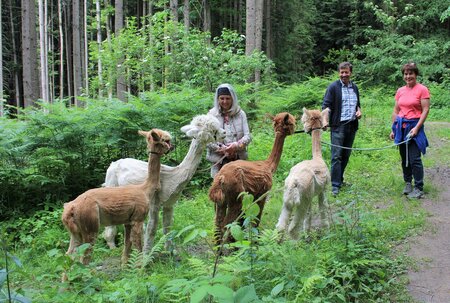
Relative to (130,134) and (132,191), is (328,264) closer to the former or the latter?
(132,191)

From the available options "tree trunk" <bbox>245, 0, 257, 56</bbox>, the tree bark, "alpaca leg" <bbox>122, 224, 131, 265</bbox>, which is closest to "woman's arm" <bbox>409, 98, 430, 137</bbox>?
"alpaca leg" <bbox>122, 224, 131, 265</bbox>

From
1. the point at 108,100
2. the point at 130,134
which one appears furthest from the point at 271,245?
the point at 108,100

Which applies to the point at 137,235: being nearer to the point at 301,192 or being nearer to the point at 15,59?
the point at 301,192

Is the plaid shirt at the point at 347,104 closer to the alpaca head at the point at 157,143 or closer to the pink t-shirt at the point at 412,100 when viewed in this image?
the pink t-shirt at the point at 412,100

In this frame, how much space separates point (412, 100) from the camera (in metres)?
6.76

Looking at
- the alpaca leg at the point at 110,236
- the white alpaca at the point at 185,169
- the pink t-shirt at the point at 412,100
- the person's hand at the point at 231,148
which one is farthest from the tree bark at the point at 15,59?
→ the pink t-shirt at the point at 412,100

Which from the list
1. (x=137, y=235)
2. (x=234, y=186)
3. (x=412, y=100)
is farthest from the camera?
(x=412, y=100)

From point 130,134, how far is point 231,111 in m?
3.58

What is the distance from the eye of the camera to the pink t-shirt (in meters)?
6.69

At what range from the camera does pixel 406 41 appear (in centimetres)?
2205

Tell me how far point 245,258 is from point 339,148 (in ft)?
14.3

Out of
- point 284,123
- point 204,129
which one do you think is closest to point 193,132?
point 204,129

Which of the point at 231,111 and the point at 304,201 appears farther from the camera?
the point at 231,111

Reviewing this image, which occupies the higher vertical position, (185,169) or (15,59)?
(15,59)
